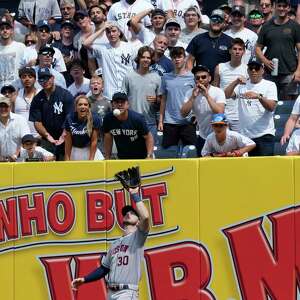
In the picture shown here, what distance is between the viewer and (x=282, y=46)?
15203 millimetres

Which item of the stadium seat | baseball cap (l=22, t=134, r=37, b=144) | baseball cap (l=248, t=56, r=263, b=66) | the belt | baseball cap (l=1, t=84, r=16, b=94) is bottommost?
the belt

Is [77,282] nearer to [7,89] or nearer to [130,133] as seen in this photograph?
[130,133]

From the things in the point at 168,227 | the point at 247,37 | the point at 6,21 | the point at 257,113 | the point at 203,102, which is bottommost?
the point at 168,227

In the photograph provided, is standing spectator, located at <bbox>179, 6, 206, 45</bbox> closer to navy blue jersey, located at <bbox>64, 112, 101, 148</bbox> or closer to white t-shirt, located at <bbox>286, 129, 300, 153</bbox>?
navy blue jersey, located at <bbox>64, 112, 101, 148</bbox>

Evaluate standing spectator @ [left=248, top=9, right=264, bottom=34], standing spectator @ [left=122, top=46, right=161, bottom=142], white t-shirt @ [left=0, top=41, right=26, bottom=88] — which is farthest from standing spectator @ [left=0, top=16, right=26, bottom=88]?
standing spectator @ [left=248, top=9, right=264, bottom=34]

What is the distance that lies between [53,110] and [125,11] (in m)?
3.18

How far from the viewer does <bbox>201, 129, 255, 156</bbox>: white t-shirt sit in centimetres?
1280

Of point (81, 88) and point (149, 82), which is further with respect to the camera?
point (81, 88)

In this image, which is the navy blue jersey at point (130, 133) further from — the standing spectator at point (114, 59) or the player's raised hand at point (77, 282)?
the player's raised hand at point (77, 282)

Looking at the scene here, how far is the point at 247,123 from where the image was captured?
45.1 feet

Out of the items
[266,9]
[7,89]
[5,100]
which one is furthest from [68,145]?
[266,9]

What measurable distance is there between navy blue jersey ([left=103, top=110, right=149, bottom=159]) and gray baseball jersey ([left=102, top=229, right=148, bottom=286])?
2472 mm

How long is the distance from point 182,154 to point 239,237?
2.40m

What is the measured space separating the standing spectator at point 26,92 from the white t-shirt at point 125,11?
7.22 ft
